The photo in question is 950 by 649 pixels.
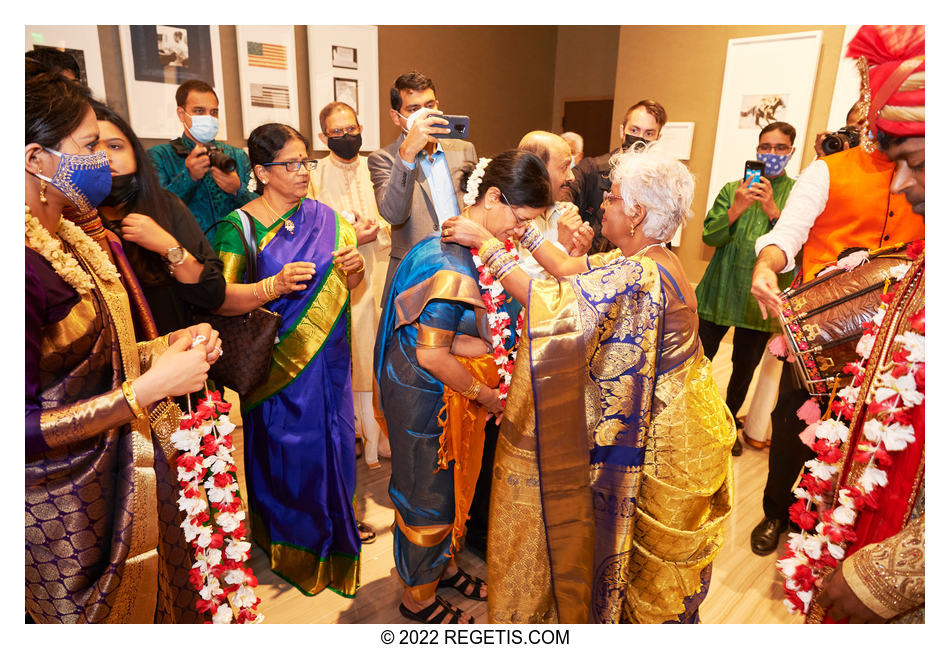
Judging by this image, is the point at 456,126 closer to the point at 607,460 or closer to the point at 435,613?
the point at 607,460

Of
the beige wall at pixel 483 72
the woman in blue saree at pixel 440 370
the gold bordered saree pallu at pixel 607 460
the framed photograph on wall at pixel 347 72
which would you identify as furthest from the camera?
the beige wall at pixel 483 72

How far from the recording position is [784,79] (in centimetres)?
467

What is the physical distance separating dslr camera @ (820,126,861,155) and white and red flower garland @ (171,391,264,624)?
2689 mm

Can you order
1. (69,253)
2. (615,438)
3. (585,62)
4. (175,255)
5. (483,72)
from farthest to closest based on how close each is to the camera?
1. (585,62)
2. (483,72)
3. (175,255)
4. (615,438)
5. (69,253)

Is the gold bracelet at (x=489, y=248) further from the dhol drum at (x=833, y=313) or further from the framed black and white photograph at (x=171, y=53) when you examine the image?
the framed black and white photograph at (x=171, y=53)

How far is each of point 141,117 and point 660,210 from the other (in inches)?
155

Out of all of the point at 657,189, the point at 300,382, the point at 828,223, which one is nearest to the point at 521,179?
the point at 657,189

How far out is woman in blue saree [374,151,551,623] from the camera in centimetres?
158

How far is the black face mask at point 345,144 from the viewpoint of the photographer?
2781 mm

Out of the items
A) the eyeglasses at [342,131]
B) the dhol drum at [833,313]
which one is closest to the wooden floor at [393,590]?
the dhol drum at [833,313]

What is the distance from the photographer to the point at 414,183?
8.41ft

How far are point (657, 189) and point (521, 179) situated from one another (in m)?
0.40
